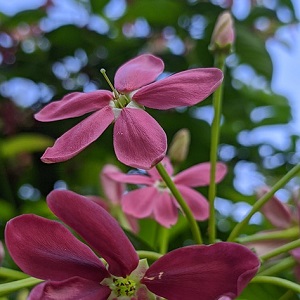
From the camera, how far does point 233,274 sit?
13.9 inches

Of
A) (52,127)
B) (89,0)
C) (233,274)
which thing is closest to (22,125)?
(52,127)

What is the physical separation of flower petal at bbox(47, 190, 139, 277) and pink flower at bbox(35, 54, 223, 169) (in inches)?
1.2

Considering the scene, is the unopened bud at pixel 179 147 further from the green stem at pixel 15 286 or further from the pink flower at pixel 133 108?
the green stem at pixel 15 286

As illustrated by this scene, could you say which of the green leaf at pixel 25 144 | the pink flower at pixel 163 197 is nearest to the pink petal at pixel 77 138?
the pink flower at pixel 163 197

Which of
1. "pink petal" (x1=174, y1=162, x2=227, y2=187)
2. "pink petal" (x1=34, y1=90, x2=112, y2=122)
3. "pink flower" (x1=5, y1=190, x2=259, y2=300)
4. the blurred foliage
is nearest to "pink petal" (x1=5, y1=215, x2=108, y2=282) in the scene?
"pink flower" (x1=5, y1=190, x2=259, y2=300)

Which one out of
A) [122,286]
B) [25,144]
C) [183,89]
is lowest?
[25,144]

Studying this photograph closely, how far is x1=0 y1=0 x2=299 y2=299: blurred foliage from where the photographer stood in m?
1.01

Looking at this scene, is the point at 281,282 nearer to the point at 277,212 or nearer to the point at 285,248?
the point at 285,248

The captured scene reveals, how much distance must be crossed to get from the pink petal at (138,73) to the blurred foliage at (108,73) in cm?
46

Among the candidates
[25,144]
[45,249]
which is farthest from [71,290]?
[25,144]

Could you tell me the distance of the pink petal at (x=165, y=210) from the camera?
551 millimetres

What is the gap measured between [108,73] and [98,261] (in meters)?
0.70

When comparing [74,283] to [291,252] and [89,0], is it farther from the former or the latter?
[89,0]

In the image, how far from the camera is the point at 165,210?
563mm
